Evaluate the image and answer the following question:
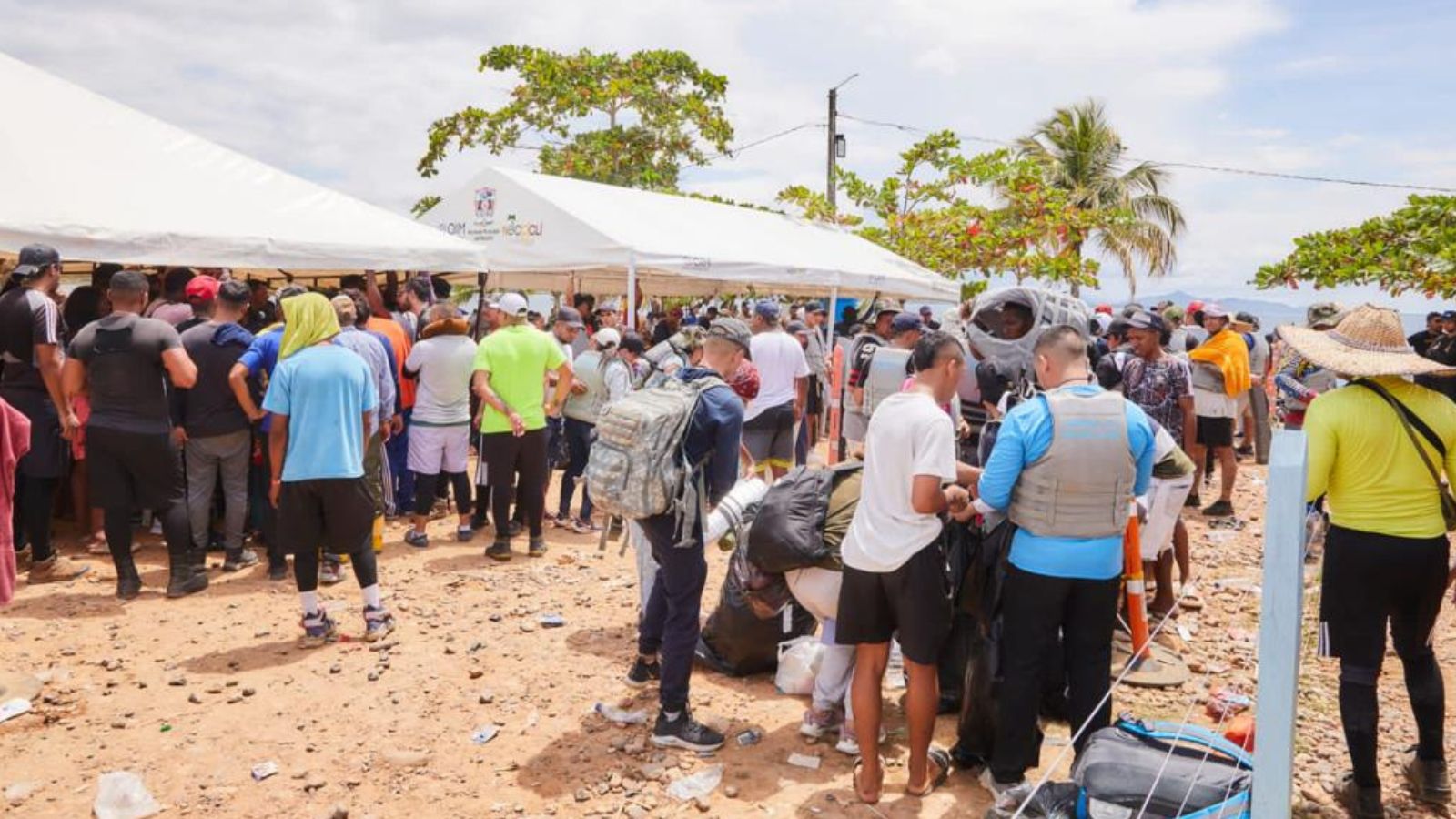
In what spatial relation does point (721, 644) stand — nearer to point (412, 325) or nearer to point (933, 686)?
point (933, 686)

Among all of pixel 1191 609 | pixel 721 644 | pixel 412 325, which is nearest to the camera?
pixel 721 644

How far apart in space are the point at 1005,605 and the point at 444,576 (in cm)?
392

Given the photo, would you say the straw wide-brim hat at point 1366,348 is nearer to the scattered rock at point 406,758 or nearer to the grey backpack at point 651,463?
the grey backpack at point 651,463

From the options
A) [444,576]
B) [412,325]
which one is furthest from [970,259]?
[444,576]

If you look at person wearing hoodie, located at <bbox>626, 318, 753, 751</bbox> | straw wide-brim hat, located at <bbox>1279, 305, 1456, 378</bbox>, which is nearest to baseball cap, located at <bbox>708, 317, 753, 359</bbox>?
person wearing hoodie, located at <bbox>626, 318, 753, 751</bbox>

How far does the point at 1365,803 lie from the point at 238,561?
239 inches

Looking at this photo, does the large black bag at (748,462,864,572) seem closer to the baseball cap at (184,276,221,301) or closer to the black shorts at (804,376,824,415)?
the baseball cap at (184,276,221,301)

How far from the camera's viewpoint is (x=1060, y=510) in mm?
3266

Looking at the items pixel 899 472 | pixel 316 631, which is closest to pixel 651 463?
pixel 899 472

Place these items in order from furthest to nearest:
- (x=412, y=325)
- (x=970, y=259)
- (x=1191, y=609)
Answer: (x=970, y=259) < (x=412, y=325) < (x=1191, y=609)

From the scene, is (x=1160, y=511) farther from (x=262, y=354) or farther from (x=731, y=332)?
(x=262, y=354)

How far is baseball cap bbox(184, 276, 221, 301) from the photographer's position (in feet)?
19.5

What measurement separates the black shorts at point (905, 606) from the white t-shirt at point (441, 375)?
3.88 metres

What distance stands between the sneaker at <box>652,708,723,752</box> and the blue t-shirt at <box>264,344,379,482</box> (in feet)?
6.85
